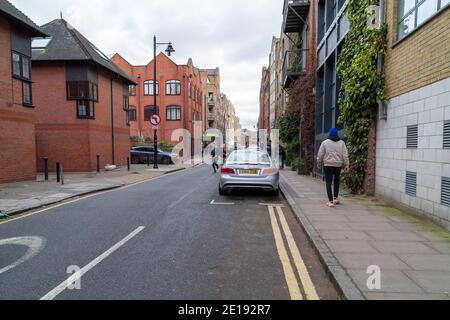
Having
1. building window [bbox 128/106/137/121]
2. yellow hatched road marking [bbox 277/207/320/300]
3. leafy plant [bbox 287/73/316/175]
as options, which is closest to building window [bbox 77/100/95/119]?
leafy plant [bbox 287/73/316/175]

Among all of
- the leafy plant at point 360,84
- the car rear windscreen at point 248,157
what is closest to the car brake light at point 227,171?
the car rear windscreen at point 248,157

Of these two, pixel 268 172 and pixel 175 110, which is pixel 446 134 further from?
pixel 175 110

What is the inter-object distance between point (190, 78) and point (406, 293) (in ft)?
150

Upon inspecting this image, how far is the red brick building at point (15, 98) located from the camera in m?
13.5

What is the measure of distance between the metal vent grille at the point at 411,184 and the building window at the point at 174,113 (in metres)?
39.4

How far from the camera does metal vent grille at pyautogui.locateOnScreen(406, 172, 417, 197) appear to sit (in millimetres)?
6777

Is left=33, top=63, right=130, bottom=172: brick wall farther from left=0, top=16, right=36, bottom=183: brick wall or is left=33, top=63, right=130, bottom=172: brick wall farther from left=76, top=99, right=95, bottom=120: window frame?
left=0, top=16, right=36, bottom=183: brick wall

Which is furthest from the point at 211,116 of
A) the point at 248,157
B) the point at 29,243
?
the point at 29,243

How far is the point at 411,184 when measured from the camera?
6.96 metres

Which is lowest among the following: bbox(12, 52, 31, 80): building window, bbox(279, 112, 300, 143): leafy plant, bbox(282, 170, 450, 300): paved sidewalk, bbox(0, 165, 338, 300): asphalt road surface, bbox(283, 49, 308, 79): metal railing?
bbox(0, 165, 338, 300): asphalt road surface

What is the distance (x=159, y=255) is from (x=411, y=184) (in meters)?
5.44

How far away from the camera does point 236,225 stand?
6.47 m

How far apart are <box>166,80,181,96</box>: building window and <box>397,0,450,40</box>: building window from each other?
38622 mm

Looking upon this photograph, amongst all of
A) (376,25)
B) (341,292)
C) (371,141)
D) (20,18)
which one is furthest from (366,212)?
(20,18)
